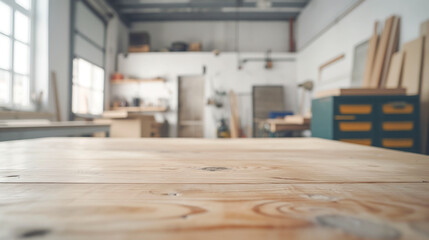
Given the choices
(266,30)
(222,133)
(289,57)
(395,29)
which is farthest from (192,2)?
(395,29)

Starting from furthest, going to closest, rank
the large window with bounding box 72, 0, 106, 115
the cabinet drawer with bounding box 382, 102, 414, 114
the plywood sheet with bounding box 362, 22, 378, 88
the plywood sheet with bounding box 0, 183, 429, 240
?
the large window with bounding box 72, 0, 106, 115 → the plywood sheet with bounding box 362, 22, 378, 88 → the cabinet drawer with bounding box 382, 102, 414, 114 → the plywood sheet with bounding box 0, 183, 429, 240

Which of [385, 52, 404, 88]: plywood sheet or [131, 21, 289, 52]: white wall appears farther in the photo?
[131, 21, 289, 52]: white wall

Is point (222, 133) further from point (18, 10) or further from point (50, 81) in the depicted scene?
point (18, 10)

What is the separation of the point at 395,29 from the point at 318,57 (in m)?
2.40

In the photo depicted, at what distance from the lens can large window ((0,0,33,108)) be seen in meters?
3.08

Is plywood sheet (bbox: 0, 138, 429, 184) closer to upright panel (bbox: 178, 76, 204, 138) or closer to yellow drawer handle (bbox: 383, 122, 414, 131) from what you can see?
yellow drawer handle (bbox: 383, 122, 414, 131)

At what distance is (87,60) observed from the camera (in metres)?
4.84

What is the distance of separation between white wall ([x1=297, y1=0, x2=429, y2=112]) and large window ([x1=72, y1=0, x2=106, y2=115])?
4.89 meters

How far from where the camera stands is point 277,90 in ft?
20.6

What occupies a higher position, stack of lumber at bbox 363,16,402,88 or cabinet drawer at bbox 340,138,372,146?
stack of lumber at bbox 363,16,402,88

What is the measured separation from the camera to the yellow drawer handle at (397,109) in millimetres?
2020

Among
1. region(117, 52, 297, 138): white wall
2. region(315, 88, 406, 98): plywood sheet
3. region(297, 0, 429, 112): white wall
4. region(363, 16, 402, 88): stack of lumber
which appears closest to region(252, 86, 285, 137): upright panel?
region(117, 52, 297, 138): white wall

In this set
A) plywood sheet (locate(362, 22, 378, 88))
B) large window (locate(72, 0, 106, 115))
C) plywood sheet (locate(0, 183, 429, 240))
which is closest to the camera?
plywood sheet (locate(0, 183, 429, 240))

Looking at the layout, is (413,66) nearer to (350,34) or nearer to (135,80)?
(350,34)
